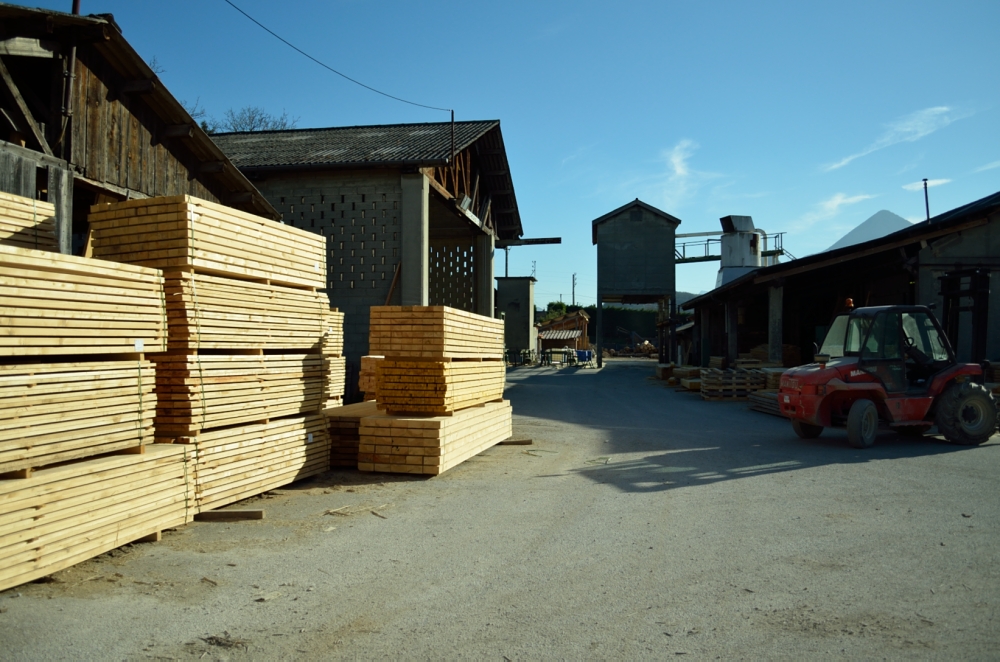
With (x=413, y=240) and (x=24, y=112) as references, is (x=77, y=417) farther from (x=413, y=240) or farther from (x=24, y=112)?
(x=413, y=240)

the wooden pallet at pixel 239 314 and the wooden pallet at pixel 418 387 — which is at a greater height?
the wooden pallet at pixel 239 314

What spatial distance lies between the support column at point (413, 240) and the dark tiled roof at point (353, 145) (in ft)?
2.04

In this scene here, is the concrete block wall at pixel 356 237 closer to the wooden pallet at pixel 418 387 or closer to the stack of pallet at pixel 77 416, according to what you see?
the wooden pallet at pixel 418 387

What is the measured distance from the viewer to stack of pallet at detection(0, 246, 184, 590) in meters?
5.05

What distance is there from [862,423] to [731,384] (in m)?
9.54

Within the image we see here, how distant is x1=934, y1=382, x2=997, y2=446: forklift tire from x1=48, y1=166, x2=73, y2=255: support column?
1325cm

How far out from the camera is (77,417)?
18.4ft

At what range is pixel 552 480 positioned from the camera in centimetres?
892

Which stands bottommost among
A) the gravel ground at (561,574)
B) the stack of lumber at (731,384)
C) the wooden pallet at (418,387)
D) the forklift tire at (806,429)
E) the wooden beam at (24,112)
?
the gravel ground at (561,574)

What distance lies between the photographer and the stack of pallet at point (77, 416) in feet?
16.6

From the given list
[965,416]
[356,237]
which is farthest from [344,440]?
[965,416]

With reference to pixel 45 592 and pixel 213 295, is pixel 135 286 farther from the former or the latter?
pixel 45 592

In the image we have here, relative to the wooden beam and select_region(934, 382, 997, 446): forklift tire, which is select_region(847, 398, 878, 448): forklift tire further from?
the wooden beam

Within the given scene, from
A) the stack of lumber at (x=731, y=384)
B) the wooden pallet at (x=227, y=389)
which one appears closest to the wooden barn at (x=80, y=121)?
the wooden pallet at (x=227, y=389)
